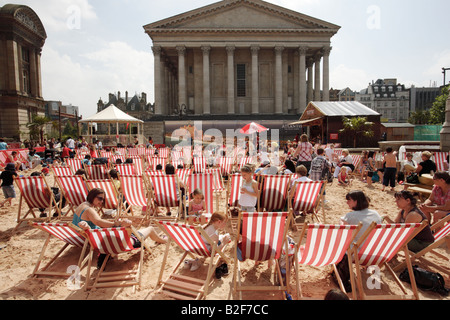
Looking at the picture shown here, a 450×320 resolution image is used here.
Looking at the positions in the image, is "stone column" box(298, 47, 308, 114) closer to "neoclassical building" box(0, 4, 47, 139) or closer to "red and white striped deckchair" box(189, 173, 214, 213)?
"red and white striped deckchair" box(189, 173, 214, 213)

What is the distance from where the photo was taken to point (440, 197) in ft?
15.8

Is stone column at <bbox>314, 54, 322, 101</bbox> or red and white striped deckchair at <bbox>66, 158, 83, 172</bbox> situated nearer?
red and white striped deckchair at <bbox>66, 158, 83, 172</bbox>

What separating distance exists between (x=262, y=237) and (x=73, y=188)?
430 cm

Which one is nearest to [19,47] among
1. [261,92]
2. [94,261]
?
[261,92]

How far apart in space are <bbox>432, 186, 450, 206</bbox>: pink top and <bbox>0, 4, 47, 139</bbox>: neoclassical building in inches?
1523

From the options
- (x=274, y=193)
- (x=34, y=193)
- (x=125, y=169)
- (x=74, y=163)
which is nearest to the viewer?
(x=274, y=193)

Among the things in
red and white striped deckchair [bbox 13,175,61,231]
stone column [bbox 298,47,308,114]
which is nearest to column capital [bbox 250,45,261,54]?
stone column [bbox 298,47,308,114]

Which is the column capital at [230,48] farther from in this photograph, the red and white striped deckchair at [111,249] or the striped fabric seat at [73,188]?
the red and white striped deckchair at [111,249]

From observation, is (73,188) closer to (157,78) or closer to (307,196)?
(307,196)

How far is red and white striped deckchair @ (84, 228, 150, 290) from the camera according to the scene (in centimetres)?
326

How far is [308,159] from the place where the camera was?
28.4ft

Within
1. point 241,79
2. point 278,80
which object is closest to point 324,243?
point 278,80
